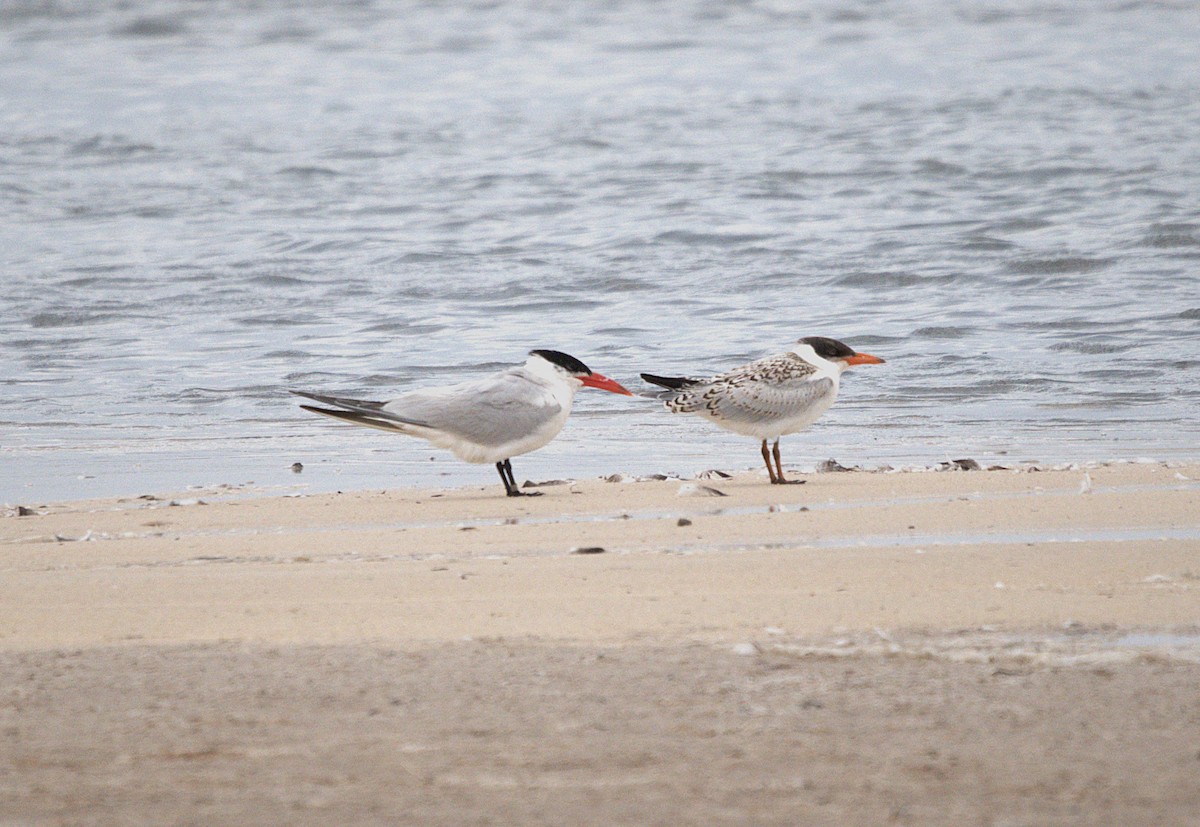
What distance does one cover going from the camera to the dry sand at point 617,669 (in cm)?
295

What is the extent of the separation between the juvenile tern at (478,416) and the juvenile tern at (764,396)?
58 centimetres

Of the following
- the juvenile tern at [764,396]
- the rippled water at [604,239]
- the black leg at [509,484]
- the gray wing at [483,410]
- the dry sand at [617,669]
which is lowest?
the rippled water at [604,239]

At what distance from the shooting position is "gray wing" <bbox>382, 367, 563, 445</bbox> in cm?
702

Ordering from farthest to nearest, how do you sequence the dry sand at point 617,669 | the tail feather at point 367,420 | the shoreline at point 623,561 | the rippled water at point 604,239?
the rippled water at point 604,239 → the tail feather at point 367,420 → the shoreline at point 623,561 → the dry sand at point 617,669

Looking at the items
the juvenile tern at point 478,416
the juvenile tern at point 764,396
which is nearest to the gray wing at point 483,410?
the juvenile tern at point 478,416

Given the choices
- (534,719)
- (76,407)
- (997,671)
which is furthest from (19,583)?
(76,407)

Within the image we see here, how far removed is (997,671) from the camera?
→ 3615 mm

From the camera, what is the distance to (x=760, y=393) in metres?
7.19

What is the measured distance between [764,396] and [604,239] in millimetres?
8819

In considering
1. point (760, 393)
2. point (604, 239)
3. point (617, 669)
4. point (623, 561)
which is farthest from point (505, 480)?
point (604, 239)

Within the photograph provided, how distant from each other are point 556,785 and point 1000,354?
8.04 m

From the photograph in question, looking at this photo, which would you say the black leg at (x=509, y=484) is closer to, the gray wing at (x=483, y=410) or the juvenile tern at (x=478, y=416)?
the juvenile tern at (x=478, y=416)

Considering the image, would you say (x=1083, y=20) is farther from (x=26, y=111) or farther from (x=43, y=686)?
(x=43, y=686)

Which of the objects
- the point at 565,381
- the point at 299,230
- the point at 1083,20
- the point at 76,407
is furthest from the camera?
the point at 1083,20
